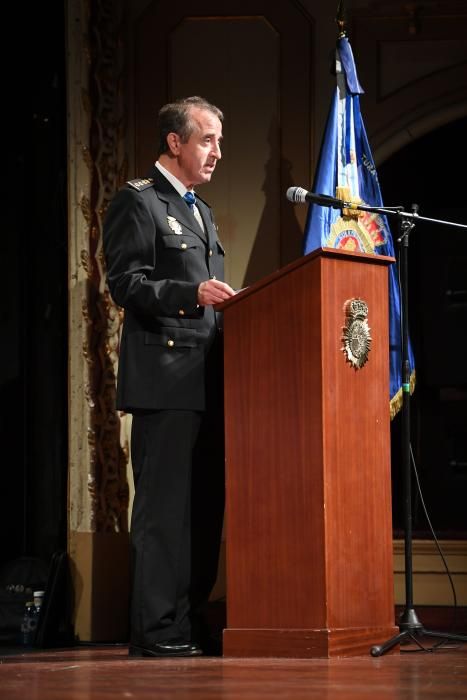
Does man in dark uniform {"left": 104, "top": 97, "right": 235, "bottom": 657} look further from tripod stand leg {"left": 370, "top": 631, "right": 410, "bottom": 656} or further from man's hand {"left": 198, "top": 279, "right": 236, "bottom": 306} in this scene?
tripod stand leg {"left": 370, "top": 631, "right": 410, "bottom": 656}

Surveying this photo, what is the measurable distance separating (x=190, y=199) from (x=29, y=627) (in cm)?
171

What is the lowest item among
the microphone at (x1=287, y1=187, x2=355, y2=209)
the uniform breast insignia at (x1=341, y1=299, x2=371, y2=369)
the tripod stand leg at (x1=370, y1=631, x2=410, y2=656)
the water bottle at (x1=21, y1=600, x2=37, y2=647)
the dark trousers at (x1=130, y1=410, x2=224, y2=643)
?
the water bottle at (x1=21, y1=600, x2=37, y2=647)

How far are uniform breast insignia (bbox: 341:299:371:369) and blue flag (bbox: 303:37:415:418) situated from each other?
125cm

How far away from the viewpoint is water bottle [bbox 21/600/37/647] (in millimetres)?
4180

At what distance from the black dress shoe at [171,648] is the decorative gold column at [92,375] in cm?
103

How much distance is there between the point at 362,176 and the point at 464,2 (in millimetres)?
887

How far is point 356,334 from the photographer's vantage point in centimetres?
303

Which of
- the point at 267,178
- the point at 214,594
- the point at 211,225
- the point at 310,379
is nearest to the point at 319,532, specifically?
the point at 310,379

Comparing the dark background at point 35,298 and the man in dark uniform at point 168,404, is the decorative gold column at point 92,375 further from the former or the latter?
the man in dark uniform at point 168,404

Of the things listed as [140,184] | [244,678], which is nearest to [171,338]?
[140,184]

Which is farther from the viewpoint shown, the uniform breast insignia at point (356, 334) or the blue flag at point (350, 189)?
the blue flag at point (350, 189)

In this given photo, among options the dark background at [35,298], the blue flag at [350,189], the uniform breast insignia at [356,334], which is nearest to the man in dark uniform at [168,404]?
the uniform breast insignia at [356,334]

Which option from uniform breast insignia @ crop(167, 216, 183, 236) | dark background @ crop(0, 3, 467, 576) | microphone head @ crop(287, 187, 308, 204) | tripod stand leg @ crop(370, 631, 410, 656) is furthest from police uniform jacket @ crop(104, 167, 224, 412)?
dark background @ crop(0, 3, 467, 576)

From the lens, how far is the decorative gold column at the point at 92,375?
432 cm
